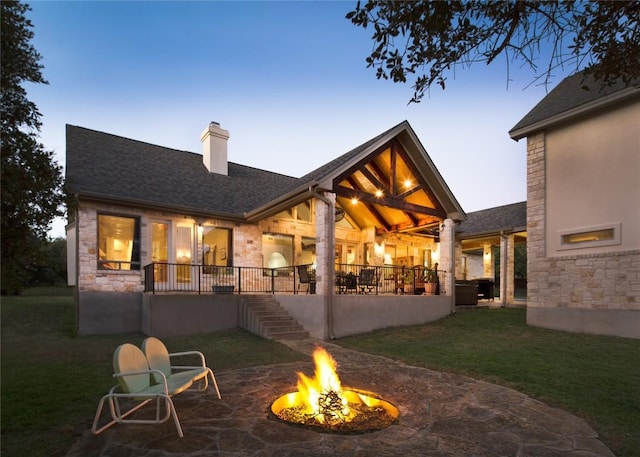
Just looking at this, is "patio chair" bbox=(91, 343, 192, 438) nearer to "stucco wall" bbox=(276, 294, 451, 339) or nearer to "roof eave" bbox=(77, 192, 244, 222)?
"stucco wall" bbox=(276, 294, 451, 339)

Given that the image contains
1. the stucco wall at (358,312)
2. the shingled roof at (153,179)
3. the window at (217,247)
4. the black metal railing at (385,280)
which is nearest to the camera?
the stucco wall at (358,312)

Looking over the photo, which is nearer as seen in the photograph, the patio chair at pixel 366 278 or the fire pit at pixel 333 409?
the fire pit at pixel 333 409

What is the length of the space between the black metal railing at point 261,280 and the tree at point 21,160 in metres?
6.43

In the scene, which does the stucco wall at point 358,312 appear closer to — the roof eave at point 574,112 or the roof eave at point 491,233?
the roof eave at point 491,233

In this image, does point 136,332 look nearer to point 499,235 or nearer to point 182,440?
point 182,440

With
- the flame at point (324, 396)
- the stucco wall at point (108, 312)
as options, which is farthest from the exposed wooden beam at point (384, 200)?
the stucco wall at point (108, 312)

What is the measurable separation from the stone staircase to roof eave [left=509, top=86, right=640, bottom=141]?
9.09m

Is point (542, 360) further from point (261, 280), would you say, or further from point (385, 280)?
point (261, 280)

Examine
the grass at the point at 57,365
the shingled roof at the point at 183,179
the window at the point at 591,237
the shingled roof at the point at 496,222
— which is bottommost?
the grass at the point at 57,365

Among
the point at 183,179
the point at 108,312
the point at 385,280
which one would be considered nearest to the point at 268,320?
the point at 108,312

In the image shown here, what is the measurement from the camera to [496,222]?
16.5 meters

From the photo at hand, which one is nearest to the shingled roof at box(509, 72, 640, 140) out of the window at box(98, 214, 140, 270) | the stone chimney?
the stone chimney

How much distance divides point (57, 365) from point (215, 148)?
11.4 m

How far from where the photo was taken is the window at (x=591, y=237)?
30.6 feet
